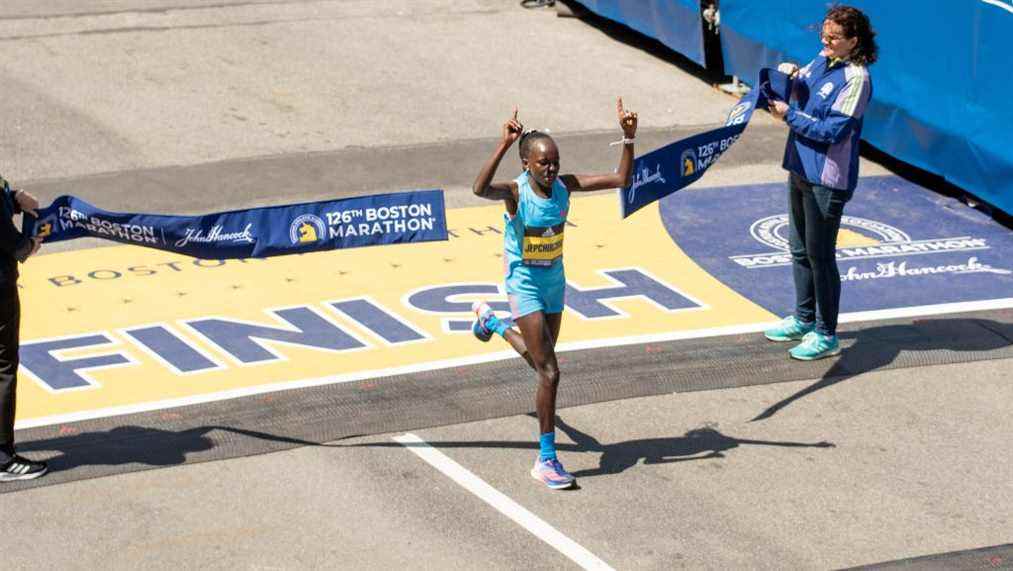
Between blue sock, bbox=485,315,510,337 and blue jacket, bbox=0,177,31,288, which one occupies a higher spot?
blue jacket, bbox=0,177,31,288

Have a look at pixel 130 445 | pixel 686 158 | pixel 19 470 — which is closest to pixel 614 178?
pixel 686 158

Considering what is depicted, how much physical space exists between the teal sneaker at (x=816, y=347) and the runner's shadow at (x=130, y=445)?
358 cm

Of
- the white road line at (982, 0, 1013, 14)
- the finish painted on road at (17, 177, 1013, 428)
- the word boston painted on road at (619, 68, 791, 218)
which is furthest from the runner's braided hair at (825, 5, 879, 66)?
the white road line at (982, 0, 1013, 14)

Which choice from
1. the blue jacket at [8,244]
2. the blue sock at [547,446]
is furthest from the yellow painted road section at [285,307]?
the blue sock at [547,446]

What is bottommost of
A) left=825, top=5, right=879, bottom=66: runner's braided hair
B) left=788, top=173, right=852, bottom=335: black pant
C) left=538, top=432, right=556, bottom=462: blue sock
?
left=538, top=432, right=556, bottom=462: blue sock

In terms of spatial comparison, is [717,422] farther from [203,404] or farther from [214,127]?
[214,127]

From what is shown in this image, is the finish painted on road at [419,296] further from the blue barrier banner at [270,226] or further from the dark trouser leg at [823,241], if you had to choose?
the blue barrier banner at [270,226]

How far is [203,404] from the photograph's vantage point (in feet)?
31.8

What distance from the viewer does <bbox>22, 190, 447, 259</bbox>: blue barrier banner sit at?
9.05 meters

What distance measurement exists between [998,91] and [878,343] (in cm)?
371

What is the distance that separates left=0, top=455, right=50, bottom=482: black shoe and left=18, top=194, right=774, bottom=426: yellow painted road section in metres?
0.81

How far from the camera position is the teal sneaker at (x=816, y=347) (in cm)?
1063

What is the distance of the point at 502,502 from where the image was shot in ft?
27.8

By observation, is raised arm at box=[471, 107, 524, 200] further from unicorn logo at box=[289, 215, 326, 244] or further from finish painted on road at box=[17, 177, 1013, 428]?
finish painted on road at box=[17, 177, 1013, 428]
